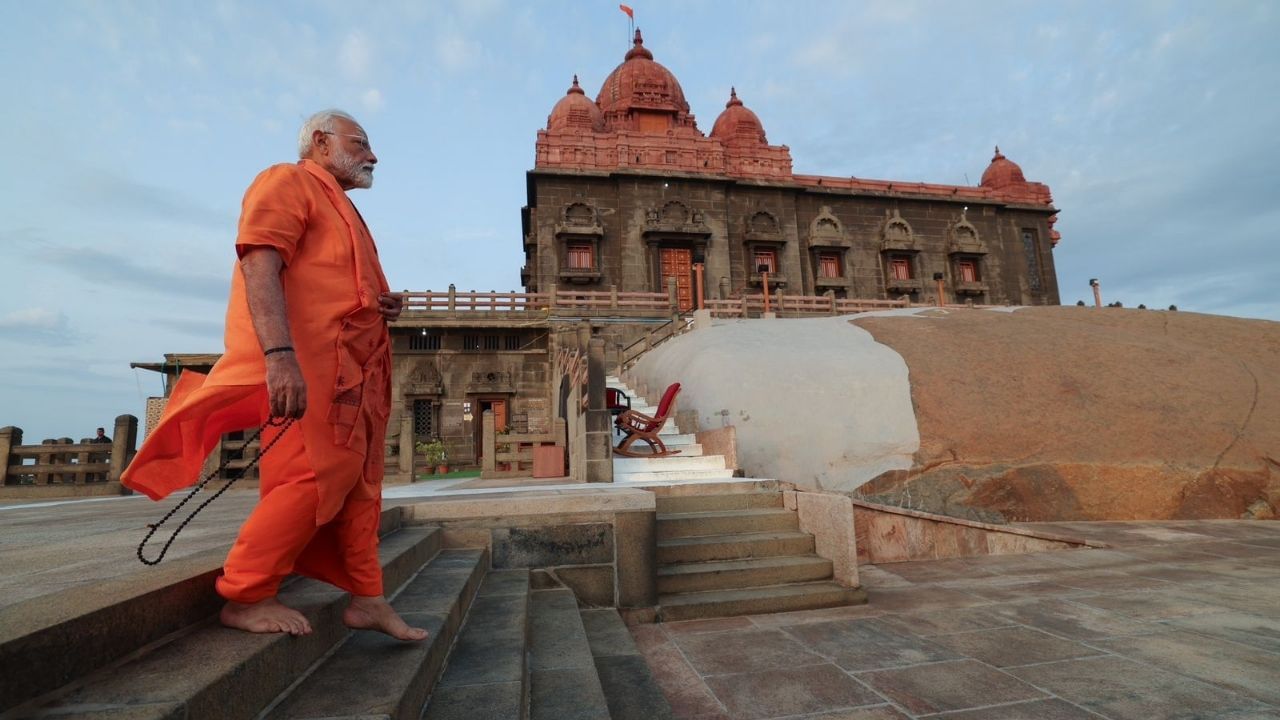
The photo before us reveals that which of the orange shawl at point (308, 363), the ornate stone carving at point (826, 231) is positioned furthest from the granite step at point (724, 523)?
the ornate stone carving at point (826, 231)

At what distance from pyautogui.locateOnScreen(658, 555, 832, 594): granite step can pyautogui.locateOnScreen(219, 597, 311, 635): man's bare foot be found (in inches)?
104

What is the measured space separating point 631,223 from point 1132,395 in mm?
16800

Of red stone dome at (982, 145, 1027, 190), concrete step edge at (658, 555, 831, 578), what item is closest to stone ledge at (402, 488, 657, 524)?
concrete step edge at (658, 555, 831, 578)

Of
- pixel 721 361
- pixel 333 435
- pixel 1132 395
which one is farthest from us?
pixel 721 361

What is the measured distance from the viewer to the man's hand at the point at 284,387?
1.56 meters

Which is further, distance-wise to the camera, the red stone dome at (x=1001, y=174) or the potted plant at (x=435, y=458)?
the red stone dome at (x=1001, y=174)

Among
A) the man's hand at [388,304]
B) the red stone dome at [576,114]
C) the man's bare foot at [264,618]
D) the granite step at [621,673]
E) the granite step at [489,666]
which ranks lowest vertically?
the granite step at [621,673]

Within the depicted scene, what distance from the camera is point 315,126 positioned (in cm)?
212

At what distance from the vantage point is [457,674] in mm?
2018

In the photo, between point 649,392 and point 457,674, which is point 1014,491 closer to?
point 649,392

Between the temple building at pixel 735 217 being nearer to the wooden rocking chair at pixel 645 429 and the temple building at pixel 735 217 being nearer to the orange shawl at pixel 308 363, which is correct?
the wooden rocking chair at pixel 645 429

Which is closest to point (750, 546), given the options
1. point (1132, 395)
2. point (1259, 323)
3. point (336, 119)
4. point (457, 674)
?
point (457, 674)

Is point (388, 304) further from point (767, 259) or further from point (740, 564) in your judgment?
point (767, 259)

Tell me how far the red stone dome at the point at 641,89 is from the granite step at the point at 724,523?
24.8m
